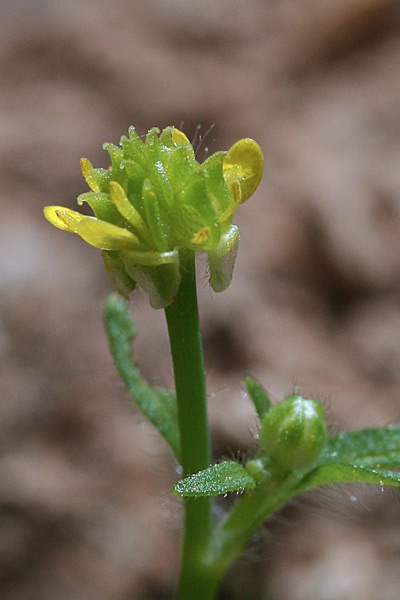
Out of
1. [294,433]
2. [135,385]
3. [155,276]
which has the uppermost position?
[135,385]

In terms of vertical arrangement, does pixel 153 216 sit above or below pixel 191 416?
above

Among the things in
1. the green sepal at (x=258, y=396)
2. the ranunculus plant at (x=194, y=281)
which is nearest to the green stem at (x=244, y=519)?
the ranunculus plant at (x=194, y=281)

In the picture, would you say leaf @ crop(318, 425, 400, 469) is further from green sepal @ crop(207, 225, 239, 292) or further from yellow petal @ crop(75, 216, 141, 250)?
yellow petal @ crop(75, 216, 141, 250)

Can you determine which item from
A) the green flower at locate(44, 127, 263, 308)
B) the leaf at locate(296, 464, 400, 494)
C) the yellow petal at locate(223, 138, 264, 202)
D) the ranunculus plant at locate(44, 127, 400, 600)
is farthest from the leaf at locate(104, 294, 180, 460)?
the yellow petal at locate(223, 138, 264, 202)

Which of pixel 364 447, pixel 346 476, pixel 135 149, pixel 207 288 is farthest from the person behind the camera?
pixel 207 288

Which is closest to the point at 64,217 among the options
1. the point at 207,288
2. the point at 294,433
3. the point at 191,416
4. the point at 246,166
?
the point at 246,166

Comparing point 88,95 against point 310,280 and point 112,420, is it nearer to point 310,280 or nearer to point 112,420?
point 310,280

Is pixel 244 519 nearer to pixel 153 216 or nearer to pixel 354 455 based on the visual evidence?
pixel 354 455
